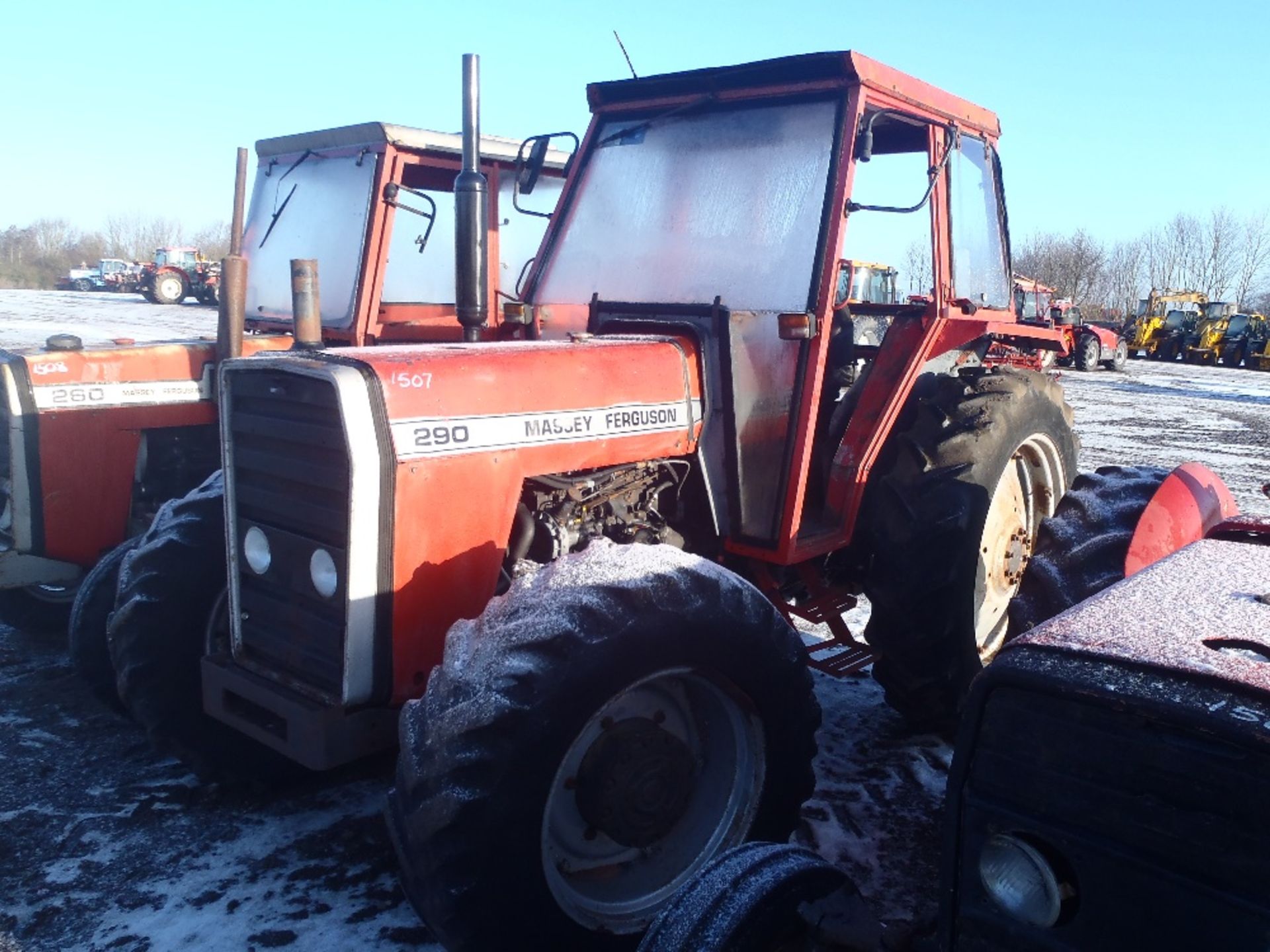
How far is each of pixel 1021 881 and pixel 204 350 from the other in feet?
15.7

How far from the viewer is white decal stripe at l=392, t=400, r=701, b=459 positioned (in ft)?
8.89

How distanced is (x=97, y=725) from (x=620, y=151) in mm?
3099

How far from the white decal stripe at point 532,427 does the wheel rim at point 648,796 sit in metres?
0.78

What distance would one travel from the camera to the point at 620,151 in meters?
4.04

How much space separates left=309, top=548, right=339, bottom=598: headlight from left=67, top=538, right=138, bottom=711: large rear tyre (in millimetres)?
1409

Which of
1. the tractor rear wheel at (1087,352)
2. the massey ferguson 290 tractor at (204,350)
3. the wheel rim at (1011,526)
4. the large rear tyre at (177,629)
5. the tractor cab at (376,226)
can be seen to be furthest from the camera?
the tractor rear wheel at (1087,352)

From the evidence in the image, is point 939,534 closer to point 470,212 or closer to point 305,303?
point 470,212

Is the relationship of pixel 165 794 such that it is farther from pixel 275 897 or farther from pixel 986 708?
pixel 986 708

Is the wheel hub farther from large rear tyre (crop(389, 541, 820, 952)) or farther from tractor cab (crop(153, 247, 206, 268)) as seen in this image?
tractor cab (crop(153, 247, 206, 268))

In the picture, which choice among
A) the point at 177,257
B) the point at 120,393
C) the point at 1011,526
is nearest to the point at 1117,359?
the point at 1011,526

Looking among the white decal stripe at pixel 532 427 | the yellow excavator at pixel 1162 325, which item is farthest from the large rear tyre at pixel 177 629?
the yellow excavator at pixel 1162 325

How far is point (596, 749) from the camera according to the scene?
2.62 m

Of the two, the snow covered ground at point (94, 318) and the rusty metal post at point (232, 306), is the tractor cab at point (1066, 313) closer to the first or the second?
the snow covered ground at point (94, 318)

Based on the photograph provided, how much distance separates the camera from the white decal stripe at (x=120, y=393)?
477 centimetres
